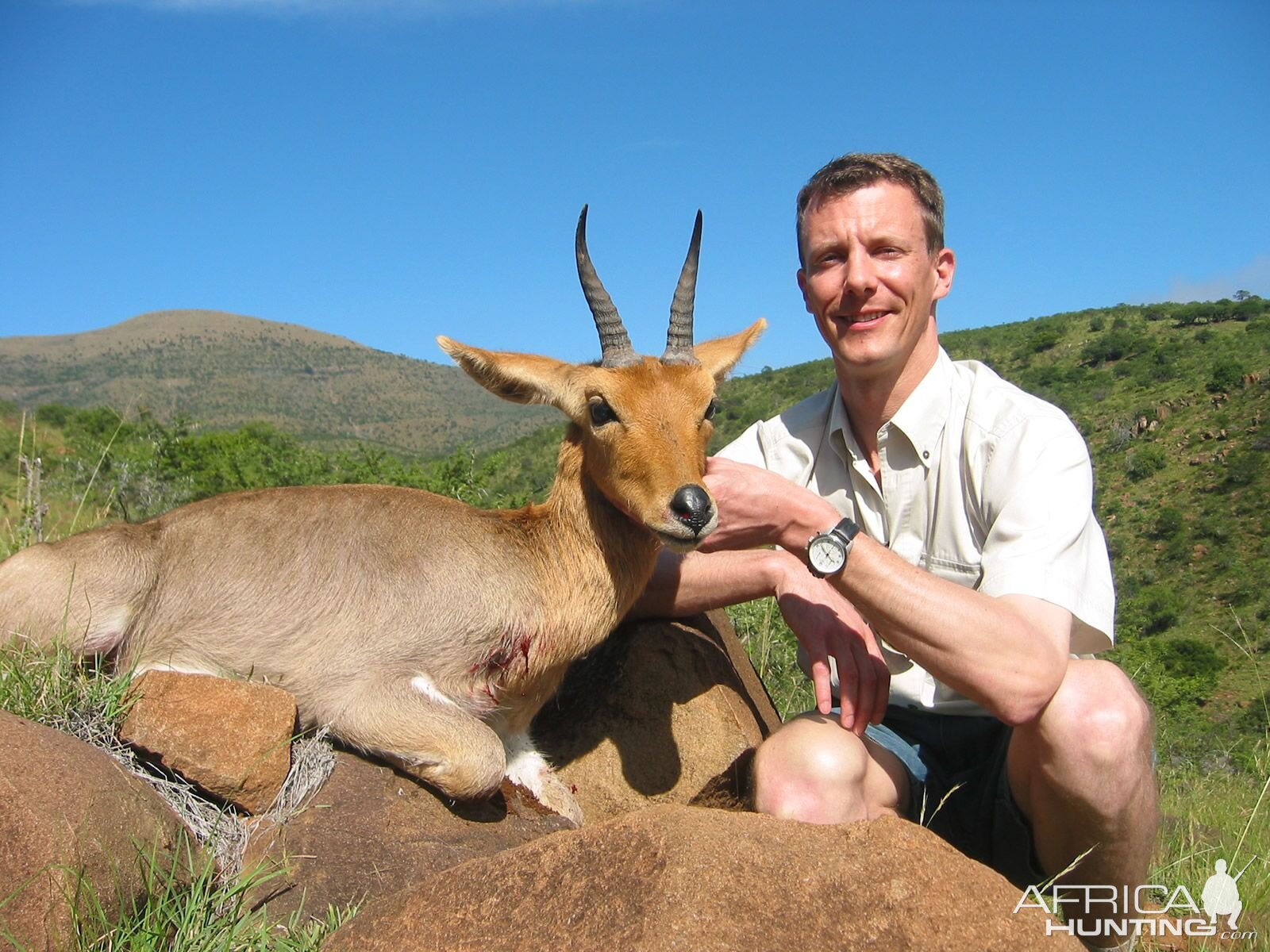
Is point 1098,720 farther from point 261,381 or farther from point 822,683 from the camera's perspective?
point 261,381

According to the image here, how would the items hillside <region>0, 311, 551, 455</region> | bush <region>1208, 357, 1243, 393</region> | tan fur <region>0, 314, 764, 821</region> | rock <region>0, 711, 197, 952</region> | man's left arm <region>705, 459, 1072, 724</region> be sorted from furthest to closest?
hillside <region>0, 311, 551, 455</region>, bush <region>1208, 357, 1243, 393</region>, tan fur <region>0, 314, 764, 821</region>, man's left arm <region>705, 459, 1072, 724</region>, rock <region>0, 711, 197, 952</region>

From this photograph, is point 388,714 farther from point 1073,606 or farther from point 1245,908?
point 1245,908

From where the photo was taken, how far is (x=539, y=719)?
6.97 m

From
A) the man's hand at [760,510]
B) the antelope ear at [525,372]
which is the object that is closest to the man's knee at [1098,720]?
the man's hand at [760,510]

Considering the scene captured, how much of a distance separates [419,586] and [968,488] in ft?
10.00

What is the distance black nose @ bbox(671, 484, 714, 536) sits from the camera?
17.0 ft

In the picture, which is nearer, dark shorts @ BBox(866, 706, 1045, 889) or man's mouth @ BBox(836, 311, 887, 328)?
dark shorts @ BBox(866, 706, 1045, 889)

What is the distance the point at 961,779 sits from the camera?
5566 millimetres

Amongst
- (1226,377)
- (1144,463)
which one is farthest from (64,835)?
(1226,377)

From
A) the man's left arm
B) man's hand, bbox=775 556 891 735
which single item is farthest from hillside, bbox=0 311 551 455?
the man's left arm

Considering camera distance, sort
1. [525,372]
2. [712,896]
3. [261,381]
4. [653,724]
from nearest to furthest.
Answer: [712,896], [525,372], [653,724], [261,381]

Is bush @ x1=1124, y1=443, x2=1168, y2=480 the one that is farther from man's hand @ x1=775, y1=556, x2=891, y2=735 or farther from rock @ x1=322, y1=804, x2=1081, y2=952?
rock @ x1=322, y1=804, x2=1081, y2=952
